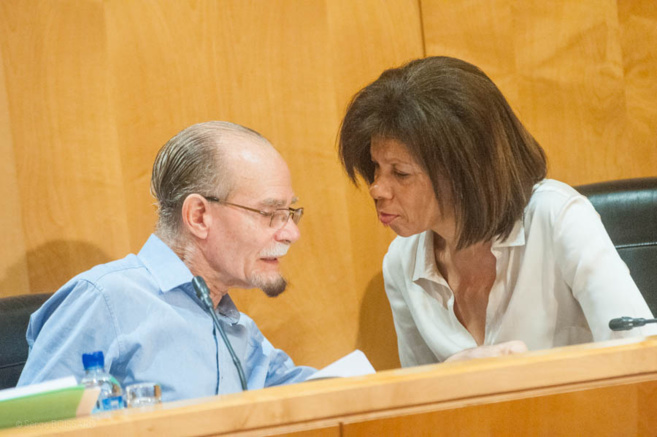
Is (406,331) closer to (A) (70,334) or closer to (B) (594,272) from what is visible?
(B) (594,272)

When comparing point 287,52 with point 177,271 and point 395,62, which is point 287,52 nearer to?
point 395,62

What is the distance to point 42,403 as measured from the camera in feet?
3.25

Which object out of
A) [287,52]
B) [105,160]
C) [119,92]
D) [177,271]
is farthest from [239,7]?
[177,271]

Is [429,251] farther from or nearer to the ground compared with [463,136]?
nearer to the ground

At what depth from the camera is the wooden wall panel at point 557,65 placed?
251 cm

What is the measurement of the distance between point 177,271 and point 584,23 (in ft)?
5.26

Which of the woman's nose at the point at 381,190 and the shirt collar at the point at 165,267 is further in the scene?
the woman's nose at the point at 381,190

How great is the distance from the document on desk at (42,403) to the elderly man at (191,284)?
47 centimetres

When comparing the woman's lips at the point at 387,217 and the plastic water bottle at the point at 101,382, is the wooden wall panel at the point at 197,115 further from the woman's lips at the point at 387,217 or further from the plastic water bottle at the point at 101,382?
the plastic water bottle at the point at 101,382

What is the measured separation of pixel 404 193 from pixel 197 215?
0.53 metres

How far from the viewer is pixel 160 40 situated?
91.8 inches

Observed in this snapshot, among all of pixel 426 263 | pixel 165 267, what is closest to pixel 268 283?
pixel 165 267

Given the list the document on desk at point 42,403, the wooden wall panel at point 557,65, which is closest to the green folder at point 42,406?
the document on desk at point 42,403

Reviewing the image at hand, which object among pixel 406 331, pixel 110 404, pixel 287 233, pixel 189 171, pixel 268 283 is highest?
pixel 189 171
